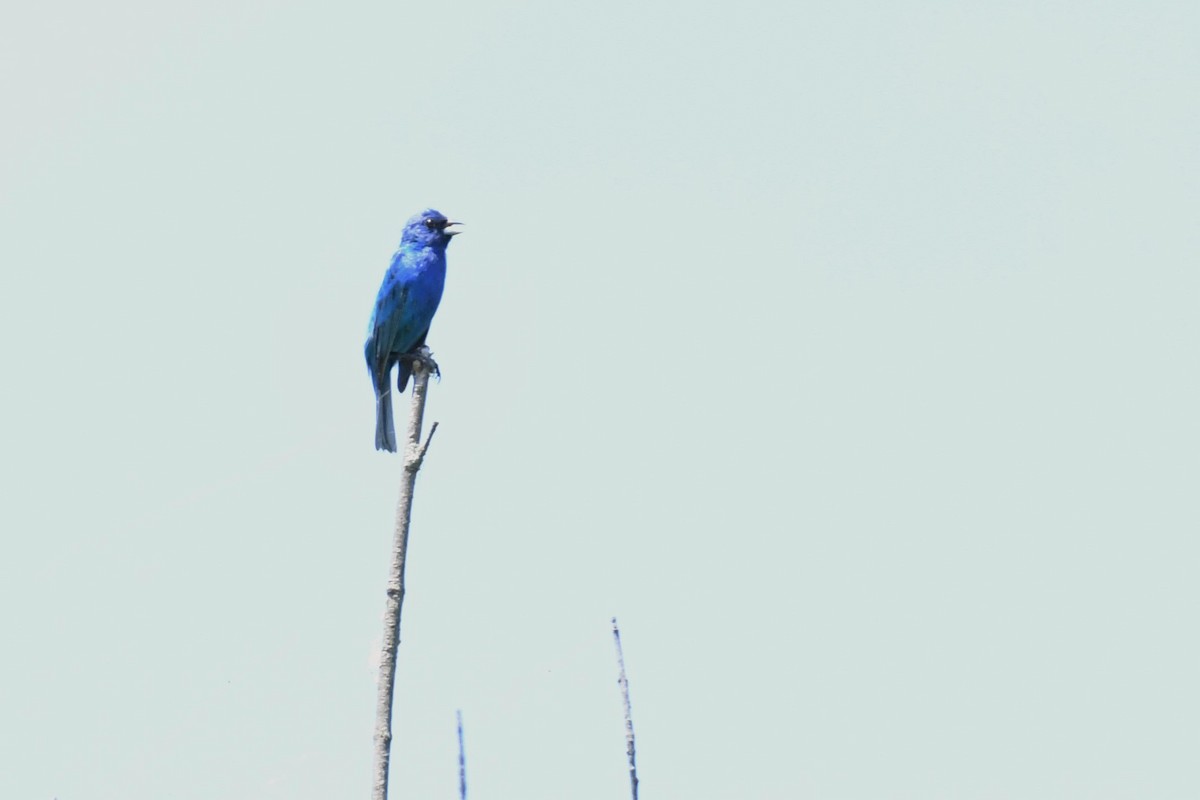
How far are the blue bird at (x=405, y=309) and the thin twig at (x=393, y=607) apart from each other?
5788mm

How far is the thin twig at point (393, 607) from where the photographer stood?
A: 461 centimetres

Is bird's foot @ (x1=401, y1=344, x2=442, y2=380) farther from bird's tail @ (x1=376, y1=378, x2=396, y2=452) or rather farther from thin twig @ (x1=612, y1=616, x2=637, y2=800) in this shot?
thin twig @ (x1=612, y1=616, x2=637, y2=800)

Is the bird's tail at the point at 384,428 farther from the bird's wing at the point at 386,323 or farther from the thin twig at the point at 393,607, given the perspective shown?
the thin twig at the point at 393,607

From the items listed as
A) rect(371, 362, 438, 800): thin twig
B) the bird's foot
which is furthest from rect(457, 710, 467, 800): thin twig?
the bird's foot

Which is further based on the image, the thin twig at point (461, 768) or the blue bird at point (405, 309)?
the blue bird at point (405, 309)

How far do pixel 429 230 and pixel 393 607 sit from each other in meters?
8.46

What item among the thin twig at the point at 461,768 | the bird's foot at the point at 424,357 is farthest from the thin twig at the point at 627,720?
the bird's foot at the point at 424,357

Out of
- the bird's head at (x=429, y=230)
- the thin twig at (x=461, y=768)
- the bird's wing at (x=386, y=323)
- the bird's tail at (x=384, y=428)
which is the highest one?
the bird's head at (x=429, y=230)

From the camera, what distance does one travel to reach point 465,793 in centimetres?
445

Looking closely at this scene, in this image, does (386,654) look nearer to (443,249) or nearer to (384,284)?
(384,284)

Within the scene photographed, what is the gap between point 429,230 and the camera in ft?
43.4

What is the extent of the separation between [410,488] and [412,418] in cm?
47

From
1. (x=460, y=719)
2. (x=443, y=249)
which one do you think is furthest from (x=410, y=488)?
(x=443, y=249)

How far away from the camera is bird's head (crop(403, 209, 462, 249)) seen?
13133 mm
